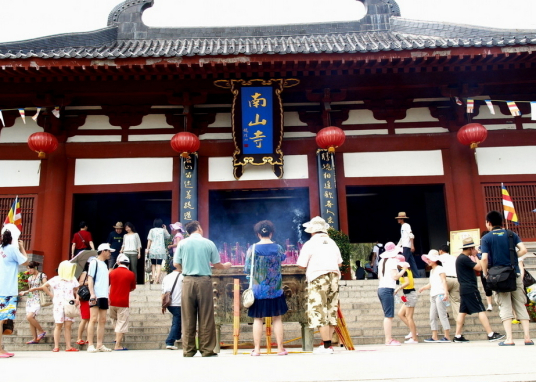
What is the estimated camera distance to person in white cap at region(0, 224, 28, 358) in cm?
649

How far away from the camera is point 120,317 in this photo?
25.6ft

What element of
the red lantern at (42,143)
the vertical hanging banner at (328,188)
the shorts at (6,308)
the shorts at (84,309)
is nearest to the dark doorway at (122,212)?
the red lantern at (42,143)

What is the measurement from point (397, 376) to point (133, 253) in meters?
8.22

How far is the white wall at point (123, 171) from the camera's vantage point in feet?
39.4

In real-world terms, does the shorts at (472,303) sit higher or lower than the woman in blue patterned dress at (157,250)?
lower

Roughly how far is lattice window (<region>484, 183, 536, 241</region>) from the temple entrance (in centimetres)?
566

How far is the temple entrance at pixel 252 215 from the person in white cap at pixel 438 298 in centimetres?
771

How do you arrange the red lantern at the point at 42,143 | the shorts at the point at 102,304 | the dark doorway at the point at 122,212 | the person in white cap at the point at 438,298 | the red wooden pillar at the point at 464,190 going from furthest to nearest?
the dark doorway at the point at 122,212
the red wooden pillar at the point at 464,190
the red lantern at the point at 42,143
the person in white cap at the point at 438,298
the shorts at the point at 102,304

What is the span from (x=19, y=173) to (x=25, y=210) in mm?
891

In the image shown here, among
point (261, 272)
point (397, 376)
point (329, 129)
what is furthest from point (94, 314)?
point (329, 129)

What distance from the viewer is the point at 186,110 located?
11750mm

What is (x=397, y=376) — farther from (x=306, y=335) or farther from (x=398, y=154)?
(x=398, y=154)

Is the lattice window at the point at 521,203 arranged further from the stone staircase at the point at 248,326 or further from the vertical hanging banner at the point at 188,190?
the vertical hanging banner at the point at 188,190

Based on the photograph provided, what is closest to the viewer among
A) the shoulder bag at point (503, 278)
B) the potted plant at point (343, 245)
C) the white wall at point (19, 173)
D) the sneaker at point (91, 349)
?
the shoulder bag at point (503, 278)
